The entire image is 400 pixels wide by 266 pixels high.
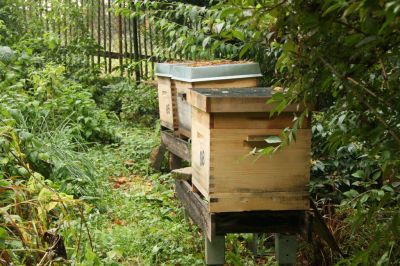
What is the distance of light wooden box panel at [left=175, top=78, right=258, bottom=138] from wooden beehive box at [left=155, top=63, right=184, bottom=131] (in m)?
0.10

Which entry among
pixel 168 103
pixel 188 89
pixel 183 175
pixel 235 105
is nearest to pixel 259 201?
pixel 235 105

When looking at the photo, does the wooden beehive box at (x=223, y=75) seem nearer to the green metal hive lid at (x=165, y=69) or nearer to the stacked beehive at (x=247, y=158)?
the green metal hive lid at (x=165, y=69)

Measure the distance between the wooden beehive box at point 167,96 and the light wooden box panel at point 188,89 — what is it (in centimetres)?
10

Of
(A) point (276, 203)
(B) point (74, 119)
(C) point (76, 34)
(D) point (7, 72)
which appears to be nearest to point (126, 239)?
(A) point (276, 203)

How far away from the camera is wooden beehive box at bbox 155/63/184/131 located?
5.30m

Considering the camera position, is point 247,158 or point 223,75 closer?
point 247,158

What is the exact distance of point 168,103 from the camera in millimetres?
5473

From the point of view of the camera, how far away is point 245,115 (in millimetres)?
2908

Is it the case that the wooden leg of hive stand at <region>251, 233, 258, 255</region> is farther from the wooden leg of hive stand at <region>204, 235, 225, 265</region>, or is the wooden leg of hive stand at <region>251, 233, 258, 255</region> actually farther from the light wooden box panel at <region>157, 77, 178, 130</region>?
the light wooden box panel at <region>157, 77, 178, 130</region>

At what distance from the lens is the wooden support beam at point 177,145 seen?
498 centimetres

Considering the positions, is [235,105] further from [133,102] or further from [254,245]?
[133,102]

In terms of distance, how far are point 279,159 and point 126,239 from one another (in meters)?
1.52

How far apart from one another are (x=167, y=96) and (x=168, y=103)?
8cm

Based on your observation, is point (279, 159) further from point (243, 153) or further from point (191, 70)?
point (191, 70)
